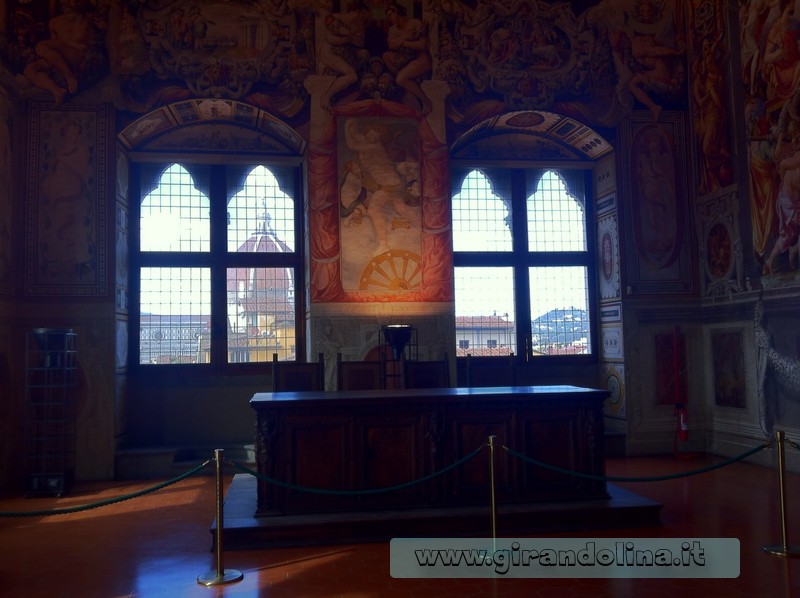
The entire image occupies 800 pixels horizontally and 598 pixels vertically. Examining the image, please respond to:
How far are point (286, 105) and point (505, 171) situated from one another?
13.1 ft

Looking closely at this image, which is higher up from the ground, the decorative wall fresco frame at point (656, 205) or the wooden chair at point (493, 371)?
the decorative wall fresco frame at point (656, 205)

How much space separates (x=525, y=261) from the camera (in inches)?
470

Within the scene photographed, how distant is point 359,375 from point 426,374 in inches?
38.5

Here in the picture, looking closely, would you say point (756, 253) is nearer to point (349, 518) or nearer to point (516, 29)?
point (516, 29)

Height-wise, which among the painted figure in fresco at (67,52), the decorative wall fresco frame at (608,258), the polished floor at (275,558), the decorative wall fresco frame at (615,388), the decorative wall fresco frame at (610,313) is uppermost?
the painted figure in fresco at (67,52)

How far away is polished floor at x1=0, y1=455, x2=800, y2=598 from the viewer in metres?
4.89

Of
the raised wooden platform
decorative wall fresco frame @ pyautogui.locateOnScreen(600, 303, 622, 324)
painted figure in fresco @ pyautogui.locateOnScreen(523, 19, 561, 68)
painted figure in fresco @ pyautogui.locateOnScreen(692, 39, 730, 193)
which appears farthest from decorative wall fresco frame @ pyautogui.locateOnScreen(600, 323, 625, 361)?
the raised wooden platform

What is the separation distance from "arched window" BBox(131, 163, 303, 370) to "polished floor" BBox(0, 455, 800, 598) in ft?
10.9

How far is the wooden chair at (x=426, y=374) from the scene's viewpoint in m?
8.63

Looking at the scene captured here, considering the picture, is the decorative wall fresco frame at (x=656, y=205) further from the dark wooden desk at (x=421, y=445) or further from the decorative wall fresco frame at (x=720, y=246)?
the dark wooden desk at (x=421, y=445)

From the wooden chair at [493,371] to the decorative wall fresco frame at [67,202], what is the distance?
576cm

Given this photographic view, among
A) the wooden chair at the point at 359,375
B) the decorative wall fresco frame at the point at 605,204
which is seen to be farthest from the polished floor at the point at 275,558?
the decorative wall fresco frame at the point at 605,204

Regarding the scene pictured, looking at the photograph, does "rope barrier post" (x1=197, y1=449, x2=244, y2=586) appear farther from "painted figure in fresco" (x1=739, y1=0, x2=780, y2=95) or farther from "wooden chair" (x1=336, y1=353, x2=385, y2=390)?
"painted figure in fresco" (x1=739, y1=0, x2=780, y2=95)

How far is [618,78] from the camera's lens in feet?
35.9
